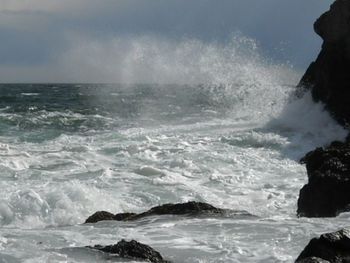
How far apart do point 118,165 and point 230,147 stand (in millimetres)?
3796

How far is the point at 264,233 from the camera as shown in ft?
20.0

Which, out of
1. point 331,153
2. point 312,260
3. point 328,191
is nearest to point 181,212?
point 328,191

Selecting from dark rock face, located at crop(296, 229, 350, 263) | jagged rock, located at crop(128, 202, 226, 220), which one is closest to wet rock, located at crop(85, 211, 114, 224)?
jagged rock, located at crop(128, 202, 226, 220)

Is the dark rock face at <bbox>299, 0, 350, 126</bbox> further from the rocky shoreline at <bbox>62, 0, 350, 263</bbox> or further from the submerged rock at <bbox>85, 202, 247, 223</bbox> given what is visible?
the submerged rock at <bbox>85, 202, 247, 223</bbox>

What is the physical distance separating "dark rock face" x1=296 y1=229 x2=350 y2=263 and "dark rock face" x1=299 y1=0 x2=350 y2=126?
13562 mm

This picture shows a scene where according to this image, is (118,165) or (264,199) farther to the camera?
(118,165)

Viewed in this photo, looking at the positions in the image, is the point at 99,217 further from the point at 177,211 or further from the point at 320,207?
the point at 320,207

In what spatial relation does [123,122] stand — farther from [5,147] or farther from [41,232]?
[41,232]

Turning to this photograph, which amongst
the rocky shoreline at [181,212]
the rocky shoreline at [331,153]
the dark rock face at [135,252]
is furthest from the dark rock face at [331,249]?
the rocky shoreline at [181,212]

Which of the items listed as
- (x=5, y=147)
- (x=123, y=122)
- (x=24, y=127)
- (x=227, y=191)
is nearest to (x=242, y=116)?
(x=123, y=122)

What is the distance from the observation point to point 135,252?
5.12 metres

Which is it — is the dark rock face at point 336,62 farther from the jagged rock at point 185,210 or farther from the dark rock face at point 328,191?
the jagged rock at point 185,210

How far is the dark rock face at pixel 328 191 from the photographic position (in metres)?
7.65

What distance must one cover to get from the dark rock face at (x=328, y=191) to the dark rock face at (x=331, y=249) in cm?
269
